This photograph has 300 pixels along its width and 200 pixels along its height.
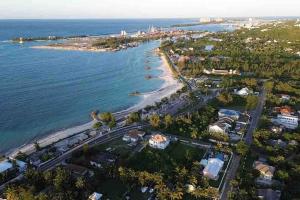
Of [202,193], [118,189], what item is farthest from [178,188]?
[118,189]

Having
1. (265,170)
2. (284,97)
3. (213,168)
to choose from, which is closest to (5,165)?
(213,168)

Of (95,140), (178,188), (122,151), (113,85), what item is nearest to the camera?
(178,188)

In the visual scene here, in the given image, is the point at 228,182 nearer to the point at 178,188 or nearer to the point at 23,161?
the point at 178,188

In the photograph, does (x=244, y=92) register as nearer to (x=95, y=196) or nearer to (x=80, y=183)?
(x=95, y=196)

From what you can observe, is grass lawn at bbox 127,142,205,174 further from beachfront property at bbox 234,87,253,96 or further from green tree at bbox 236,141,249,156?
beachfront property at bbox 234,87,253,96

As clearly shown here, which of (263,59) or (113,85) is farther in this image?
(263,59)

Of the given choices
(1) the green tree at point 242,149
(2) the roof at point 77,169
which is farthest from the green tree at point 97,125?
(1) the green tree at point 242,149

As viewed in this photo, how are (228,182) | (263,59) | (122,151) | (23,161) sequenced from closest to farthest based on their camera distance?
(228,182)
(23,161)
(122,151)
(263,59)
